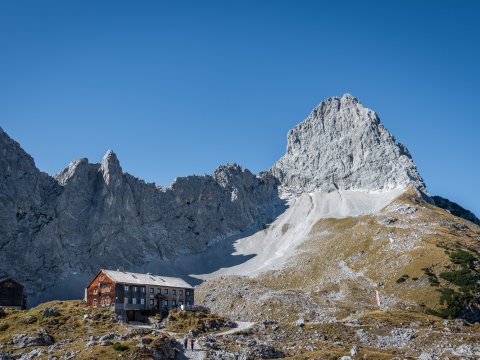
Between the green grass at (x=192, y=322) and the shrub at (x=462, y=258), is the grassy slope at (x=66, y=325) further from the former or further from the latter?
the shrub at (x=462, y=258)

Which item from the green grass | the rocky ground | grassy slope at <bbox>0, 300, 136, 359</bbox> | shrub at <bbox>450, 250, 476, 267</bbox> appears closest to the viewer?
the rocky ground

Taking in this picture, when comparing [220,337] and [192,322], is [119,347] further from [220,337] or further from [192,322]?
[192,322]

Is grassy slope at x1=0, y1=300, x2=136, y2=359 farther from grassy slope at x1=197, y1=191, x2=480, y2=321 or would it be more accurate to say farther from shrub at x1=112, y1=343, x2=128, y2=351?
grassy slope at x1=197, y1=191, x2=480, y2=321

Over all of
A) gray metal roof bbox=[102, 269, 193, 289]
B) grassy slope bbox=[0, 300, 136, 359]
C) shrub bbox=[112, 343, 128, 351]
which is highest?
gray metal roof bbox=[102, 269, 193, 289]

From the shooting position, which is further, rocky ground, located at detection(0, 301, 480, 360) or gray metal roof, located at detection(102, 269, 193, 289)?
gray metal roof, located at detection(102, 269, 193, 289)

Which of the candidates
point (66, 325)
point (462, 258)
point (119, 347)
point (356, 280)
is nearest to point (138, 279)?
point (66, 325)

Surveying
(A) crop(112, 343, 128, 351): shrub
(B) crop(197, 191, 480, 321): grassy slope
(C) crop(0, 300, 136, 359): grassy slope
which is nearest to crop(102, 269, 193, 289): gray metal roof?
(C) crop(0, 300, 136, 359): grassy slope

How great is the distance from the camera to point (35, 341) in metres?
85.8

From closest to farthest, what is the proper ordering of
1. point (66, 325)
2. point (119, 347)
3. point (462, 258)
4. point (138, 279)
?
point (119, 347)
point (66, 325)
point (138, 279)
point (462, 258)

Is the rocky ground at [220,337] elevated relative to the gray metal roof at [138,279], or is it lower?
lower

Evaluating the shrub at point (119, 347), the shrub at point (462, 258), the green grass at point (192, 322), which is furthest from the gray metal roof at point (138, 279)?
the shrub at point (462, 258)

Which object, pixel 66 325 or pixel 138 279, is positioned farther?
pixel 138 279

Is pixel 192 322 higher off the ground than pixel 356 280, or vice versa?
pixel 356 280

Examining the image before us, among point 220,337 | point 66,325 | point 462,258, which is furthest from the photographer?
point 462,258
